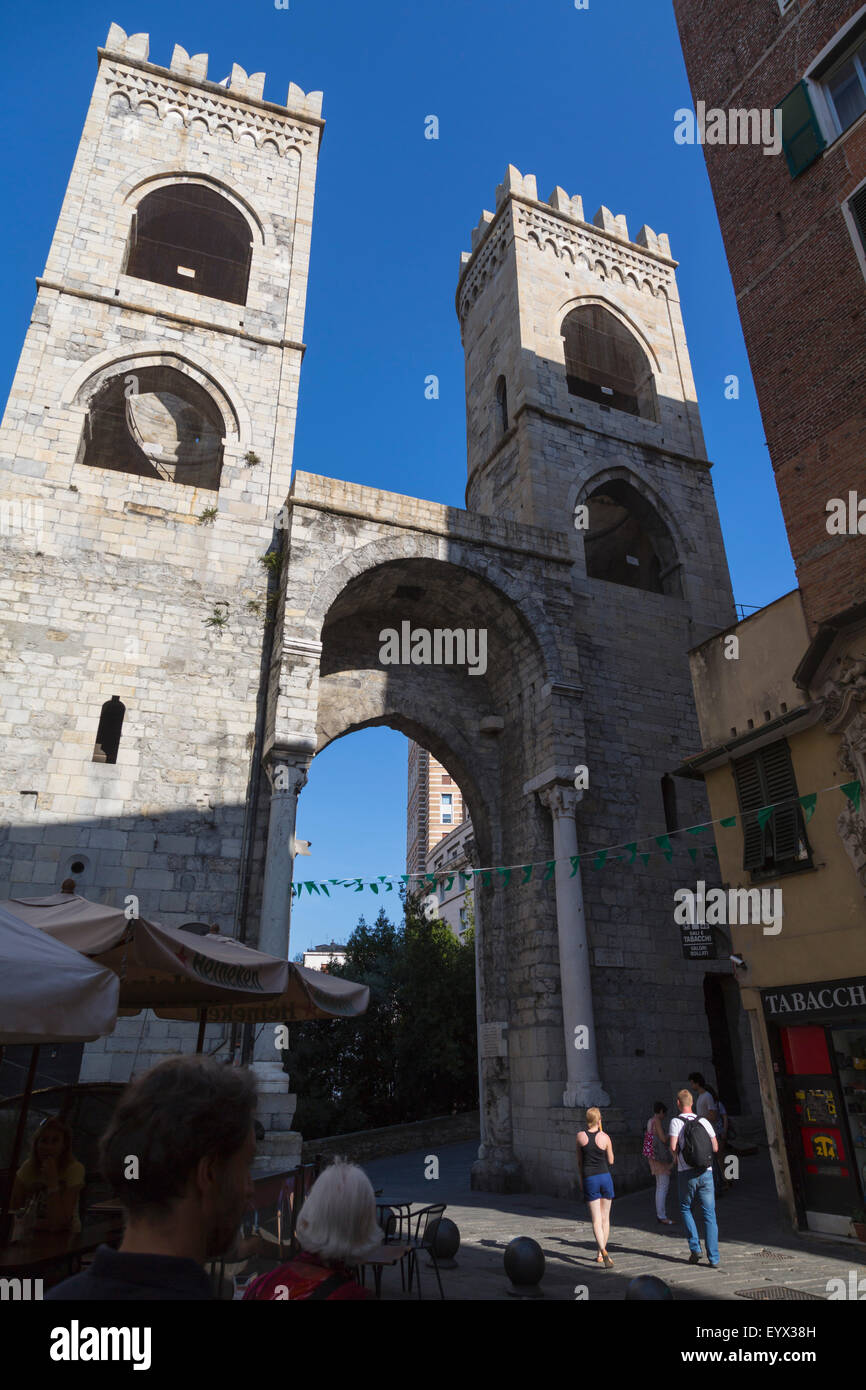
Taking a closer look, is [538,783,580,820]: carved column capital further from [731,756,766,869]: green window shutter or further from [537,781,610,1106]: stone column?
[731,756,766,869]: green window shutter

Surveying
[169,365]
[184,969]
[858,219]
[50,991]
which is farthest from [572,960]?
[169,365]

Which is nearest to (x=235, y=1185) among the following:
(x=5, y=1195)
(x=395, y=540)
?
(x=5, y=1195)

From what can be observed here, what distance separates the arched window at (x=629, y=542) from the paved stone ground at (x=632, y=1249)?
41.9ft

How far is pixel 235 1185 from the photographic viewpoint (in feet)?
6.54

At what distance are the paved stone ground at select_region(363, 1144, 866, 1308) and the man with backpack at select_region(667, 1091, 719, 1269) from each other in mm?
176

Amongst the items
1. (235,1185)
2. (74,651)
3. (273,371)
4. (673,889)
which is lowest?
(235,1185)

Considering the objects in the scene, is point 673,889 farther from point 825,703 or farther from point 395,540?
point 395,540

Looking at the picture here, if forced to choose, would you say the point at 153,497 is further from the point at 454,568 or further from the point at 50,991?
the point at 50,991

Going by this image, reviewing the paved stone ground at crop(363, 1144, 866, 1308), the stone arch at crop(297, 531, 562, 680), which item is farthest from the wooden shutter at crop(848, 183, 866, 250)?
the paved stone ground at crop(363, 1144, 866, 1308)

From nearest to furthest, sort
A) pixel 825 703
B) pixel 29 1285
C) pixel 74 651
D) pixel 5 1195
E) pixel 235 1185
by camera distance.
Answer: pixel 235 1185
pixel 29 1285
pixel 5 1195
pixel 825 703
pixel 74 651

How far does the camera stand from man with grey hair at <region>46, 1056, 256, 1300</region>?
67.4 inches

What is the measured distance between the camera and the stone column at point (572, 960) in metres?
12.1

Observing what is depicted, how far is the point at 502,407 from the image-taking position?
20547 millimetres
